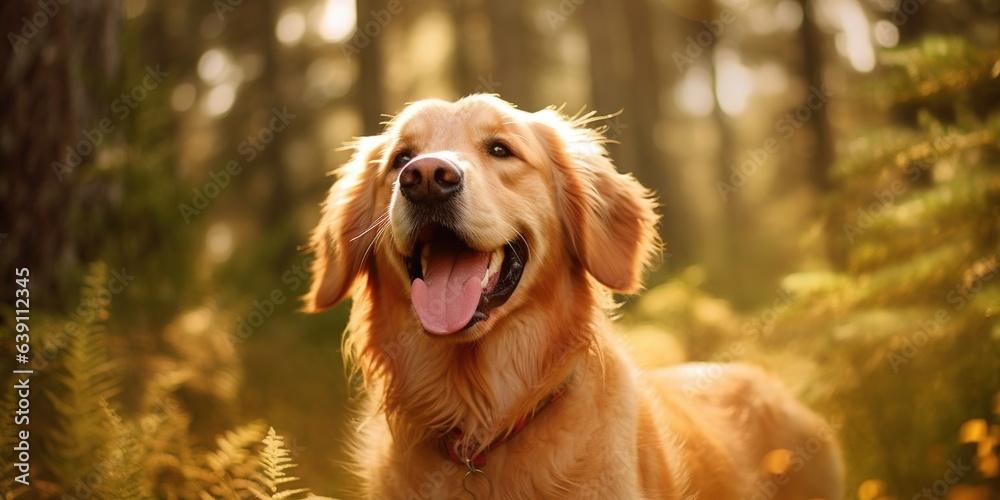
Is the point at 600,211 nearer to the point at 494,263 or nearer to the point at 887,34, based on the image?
the point at 494,263

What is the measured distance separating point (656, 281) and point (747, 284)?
3.47 metres

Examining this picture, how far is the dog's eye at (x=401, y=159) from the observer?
3.15 meters

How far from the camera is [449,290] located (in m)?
2.77

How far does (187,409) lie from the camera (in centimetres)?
470

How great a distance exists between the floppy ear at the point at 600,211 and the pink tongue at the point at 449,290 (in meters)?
0.50

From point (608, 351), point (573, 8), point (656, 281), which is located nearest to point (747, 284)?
point (656, 281)

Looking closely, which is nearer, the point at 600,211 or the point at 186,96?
the point at 600,211

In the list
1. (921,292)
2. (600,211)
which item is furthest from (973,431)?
(600,211)

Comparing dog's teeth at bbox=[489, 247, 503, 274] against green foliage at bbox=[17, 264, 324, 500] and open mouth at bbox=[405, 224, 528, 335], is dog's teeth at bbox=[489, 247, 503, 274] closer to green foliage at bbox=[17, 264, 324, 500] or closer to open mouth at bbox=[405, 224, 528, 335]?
open mouth at bbox=[405, 224, 528, 335]

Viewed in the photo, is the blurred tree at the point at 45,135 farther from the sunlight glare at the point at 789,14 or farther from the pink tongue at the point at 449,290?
the sunlight glare at the point at 789,14

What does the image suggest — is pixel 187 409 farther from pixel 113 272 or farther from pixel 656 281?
pixel 656 281

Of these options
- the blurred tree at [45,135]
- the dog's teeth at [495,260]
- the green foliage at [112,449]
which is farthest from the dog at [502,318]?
the blurred tree at [45,135]

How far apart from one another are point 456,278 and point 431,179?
0.41 m

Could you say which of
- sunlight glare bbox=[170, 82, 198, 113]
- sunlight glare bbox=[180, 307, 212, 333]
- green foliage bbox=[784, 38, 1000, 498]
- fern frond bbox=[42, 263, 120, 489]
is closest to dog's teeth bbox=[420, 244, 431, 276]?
fern frond bbox=[42, 263, 120, 489]
